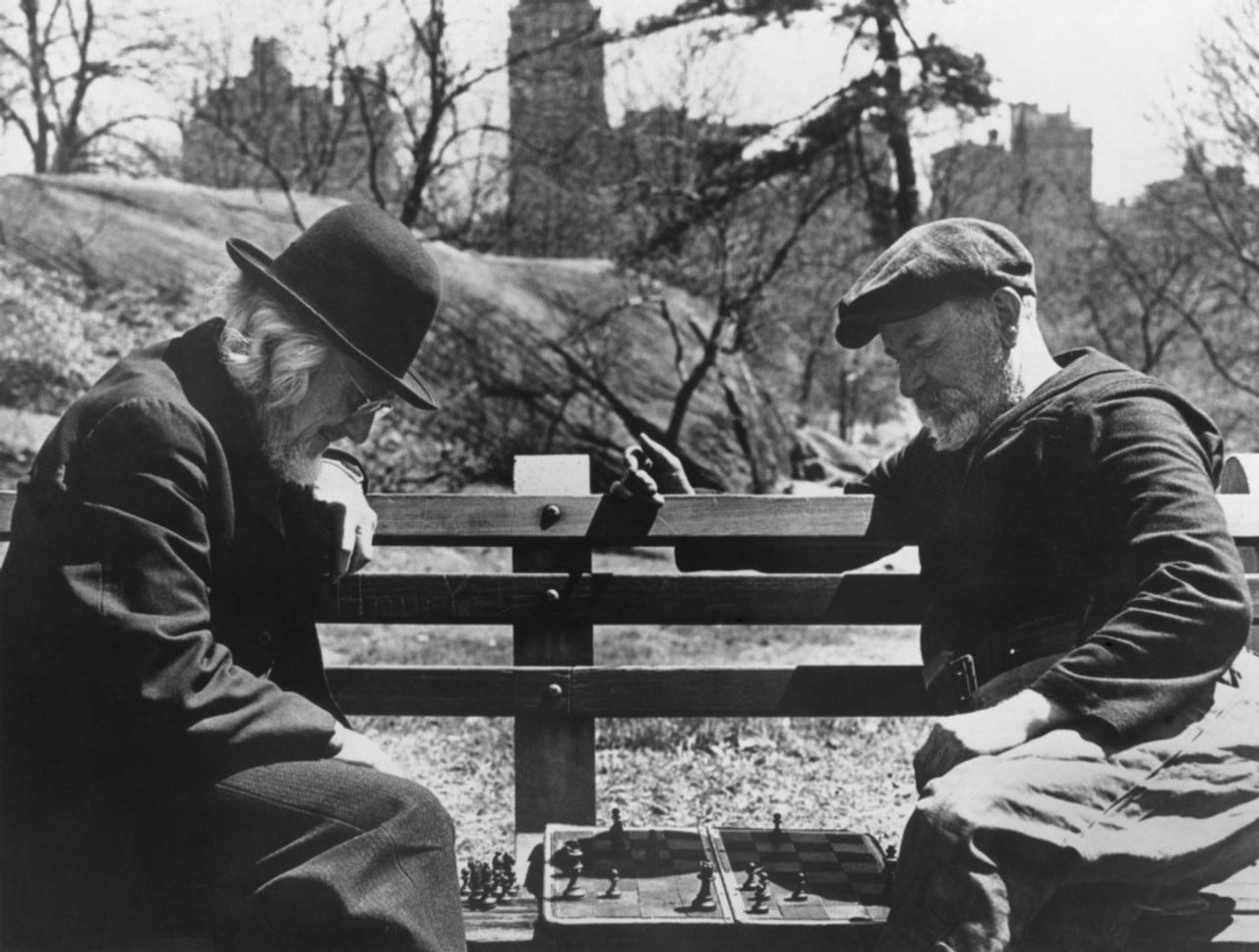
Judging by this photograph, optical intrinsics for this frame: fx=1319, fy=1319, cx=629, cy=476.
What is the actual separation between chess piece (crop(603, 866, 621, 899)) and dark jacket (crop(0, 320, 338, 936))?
2.81 feet

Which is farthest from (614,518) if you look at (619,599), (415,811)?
(415,811)

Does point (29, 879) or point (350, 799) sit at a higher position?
point (350, 799)

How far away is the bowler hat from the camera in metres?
2.64

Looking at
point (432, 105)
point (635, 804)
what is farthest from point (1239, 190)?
point (635, 804)

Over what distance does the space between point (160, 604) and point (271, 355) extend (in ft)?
A: 2.00

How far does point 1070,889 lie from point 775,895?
693mm

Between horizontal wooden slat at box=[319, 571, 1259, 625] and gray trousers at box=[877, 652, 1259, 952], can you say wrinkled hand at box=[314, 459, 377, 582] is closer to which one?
horizontal wooden slat at box=[319, 571, 1259, 625]

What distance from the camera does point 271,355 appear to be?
2666mm

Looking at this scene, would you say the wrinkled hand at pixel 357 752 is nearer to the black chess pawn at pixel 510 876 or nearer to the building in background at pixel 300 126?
the black chess pawn at pixel 510 876

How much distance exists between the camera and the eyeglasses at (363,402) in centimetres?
272

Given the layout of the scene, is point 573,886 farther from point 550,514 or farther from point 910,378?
point 910,378

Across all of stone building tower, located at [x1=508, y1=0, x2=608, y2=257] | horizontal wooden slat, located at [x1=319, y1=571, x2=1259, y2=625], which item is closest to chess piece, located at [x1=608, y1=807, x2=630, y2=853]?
horizontal wooden slat, located at [x1=319, y1=571, x2=1259, y2=625]

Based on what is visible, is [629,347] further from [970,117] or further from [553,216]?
[553,216]

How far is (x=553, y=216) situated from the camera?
851 inches
